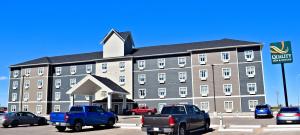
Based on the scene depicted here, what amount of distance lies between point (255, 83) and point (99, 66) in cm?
2713

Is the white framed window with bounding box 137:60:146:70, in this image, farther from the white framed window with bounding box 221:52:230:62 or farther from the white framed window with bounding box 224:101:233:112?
the white framed window with bounding box 224:101:233:112

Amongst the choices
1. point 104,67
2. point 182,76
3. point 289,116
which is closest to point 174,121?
point 289,116

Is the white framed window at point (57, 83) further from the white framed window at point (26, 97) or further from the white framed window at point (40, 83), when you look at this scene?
the white framed window at point (26, 97)

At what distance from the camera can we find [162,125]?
15.2 metres

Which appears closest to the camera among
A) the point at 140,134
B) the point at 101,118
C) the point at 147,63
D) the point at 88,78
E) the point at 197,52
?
the point at 140,134

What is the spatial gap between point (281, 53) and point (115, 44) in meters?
29.6

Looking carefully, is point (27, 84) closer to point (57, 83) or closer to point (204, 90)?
point (57, 83)

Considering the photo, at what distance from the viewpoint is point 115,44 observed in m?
54.9

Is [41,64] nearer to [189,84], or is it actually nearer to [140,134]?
[189,84]

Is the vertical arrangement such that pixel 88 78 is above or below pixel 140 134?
above

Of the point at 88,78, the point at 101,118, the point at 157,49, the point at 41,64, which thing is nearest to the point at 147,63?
the point at 157,49

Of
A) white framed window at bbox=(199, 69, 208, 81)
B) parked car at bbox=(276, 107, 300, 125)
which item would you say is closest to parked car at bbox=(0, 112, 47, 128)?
parked car at bbox=(276, 107, 300, 125)

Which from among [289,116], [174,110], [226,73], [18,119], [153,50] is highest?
[153,50]

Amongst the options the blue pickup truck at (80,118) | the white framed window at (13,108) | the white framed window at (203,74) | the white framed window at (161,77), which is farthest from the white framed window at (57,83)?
the blue pickup truck at (80,118)
